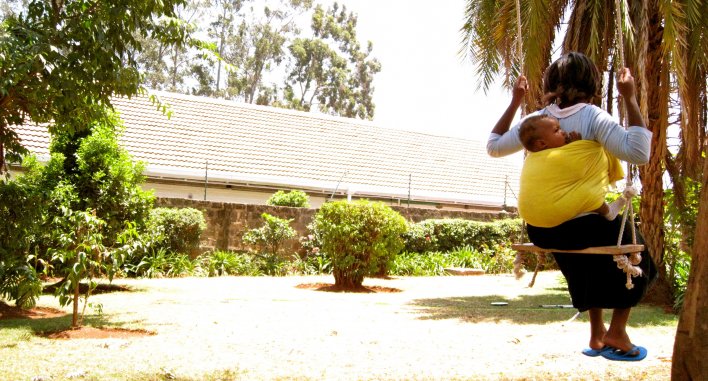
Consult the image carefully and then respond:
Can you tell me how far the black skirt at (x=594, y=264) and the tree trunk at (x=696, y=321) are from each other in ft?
1.45

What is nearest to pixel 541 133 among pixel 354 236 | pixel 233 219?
pixel 354 236

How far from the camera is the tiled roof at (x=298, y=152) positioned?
2300cm

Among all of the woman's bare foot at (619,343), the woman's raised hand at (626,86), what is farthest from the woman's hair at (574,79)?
the woman's bare foot at (619,343)

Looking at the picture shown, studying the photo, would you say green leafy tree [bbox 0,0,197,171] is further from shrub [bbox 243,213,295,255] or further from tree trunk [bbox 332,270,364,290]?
shrub [bbox 243,213,295,255]

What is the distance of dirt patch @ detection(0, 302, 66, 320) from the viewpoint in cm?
1053

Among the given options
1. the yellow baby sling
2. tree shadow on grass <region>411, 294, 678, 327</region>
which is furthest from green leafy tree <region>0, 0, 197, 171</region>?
tree shadow on grass <region>411, 294, 678, 327</region>

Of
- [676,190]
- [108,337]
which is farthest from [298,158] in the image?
[108,337]

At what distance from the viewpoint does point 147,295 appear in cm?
1334

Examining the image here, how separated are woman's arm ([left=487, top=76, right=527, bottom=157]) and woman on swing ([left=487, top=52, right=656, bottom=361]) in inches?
0.5

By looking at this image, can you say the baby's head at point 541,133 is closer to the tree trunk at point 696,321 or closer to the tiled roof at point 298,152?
the tree trunk at point 696,321

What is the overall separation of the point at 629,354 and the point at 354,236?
11124 mm

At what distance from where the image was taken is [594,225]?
14.0 ft

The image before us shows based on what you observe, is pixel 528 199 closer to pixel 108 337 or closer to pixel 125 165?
pixel 108 337

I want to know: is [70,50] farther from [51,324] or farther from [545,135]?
[545,135]
